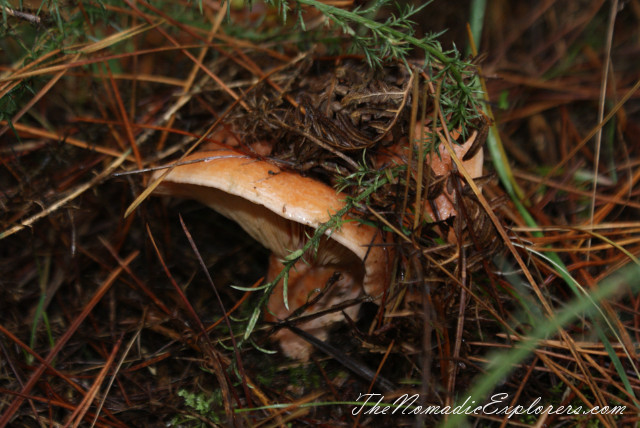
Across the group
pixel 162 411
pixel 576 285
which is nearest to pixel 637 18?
pixel 576 285

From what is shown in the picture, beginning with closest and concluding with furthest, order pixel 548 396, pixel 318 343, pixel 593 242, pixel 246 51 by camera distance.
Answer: pixel 548 396 < pixel 318 343 < pixel 593 242 < pixel 246 51

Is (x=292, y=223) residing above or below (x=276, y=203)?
below

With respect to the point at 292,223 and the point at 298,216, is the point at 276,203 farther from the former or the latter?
the point at 292,223

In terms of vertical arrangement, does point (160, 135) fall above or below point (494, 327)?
above

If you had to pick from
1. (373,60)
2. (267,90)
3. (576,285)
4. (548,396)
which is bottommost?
(548,396)

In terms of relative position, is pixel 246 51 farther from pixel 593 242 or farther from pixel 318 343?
pixel 593 242

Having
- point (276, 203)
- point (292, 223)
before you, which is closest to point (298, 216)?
point (276, 203)
